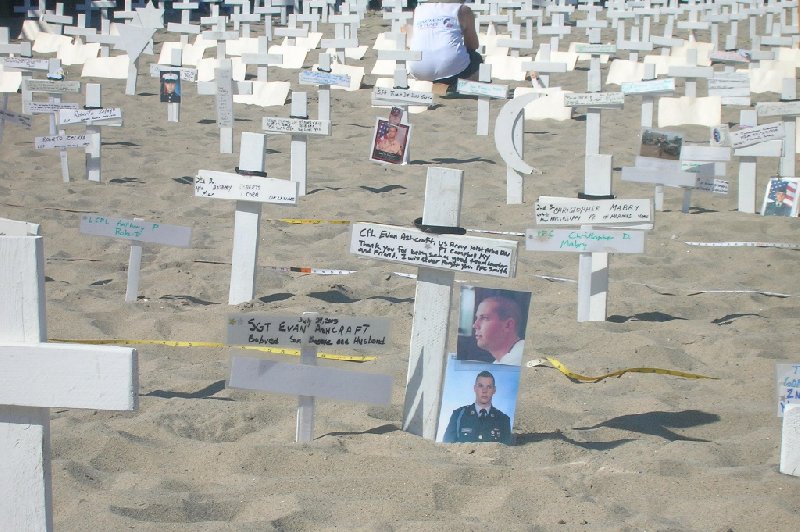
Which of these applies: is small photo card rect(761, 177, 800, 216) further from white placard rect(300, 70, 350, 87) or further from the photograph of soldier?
the photograph of soldier

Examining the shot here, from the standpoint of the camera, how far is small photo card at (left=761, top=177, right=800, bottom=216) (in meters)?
8.03

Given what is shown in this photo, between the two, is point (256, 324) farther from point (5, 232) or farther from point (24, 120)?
point (24, 120)

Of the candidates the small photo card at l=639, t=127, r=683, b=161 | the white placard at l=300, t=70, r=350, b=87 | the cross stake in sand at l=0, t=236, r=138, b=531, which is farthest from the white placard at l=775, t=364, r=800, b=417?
the white placard at l=300, t=70, r=350, b=87

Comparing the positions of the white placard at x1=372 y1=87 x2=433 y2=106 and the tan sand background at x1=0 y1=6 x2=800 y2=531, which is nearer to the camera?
the tan sand background at x1=0 y1=6 x2=800 y2=531

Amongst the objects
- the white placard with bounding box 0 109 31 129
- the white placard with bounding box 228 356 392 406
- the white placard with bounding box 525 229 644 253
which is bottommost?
the white placard with bounding box 228 356 392 406

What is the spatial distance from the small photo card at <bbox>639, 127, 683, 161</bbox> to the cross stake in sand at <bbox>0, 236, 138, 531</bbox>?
19.4ft

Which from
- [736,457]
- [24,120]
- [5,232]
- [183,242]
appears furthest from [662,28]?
[5,232]

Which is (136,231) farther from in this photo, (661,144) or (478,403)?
(661,144)

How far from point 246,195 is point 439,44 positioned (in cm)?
899

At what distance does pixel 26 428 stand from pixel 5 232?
38 cm

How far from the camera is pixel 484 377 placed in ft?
11.9

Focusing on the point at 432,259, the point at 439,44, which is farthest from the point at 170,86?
the point at 432,259

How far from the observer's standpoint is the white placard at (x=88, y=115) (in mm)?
9438

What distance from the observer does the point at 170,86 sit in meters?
12.0
